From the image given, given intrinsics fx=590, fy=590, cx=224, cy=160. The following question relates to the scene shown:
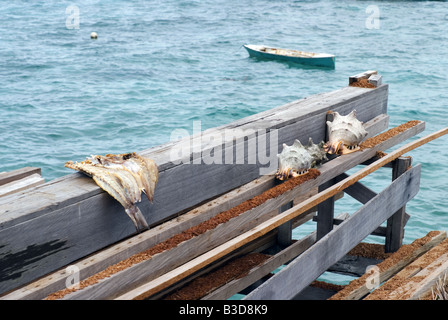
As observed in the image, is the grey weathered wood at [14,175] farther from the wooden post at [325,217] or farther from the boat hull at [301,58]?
the boat hull at [301,58]

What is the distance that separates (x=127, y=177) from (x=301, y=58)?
2108 cm

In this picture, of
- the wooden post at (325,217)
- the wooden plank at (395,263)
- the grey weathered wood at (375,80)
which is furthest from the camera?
the grey weathered wood at (375,80)

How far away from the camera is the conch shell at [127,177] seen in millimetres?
3268

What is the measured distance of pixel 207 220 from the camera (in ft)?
12.2

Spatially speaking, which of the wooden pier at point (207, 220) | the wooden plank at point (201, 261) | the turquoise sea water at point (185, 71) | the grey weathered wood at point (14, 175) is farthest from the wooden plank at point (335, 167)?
the turquoise sea water at point (185, 71)

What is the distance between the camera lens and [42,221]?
117 inches

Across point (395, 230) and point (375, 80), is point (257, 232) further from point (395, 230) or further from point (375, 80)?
point (375, 80)

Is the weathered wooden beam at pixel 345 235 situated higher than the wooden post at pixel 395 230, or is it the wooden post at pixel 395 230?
the weathered wooden beam at pixel 345 235

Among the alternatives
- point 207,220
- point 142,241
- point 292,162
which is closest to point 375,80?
point 292,162

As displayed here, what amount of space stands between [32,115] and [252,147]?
14.3 meters

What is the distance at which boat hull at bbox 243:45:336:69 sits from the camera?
23016 mm

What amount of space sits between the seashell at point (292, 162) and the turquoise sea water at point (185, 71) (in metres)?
6.96

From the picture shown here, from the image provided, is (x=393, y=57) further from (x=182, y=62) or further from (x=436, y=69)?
(x=182, y=62)

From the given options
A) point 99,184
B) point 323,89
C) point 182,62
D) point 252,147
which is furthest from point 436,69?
point 99,184
